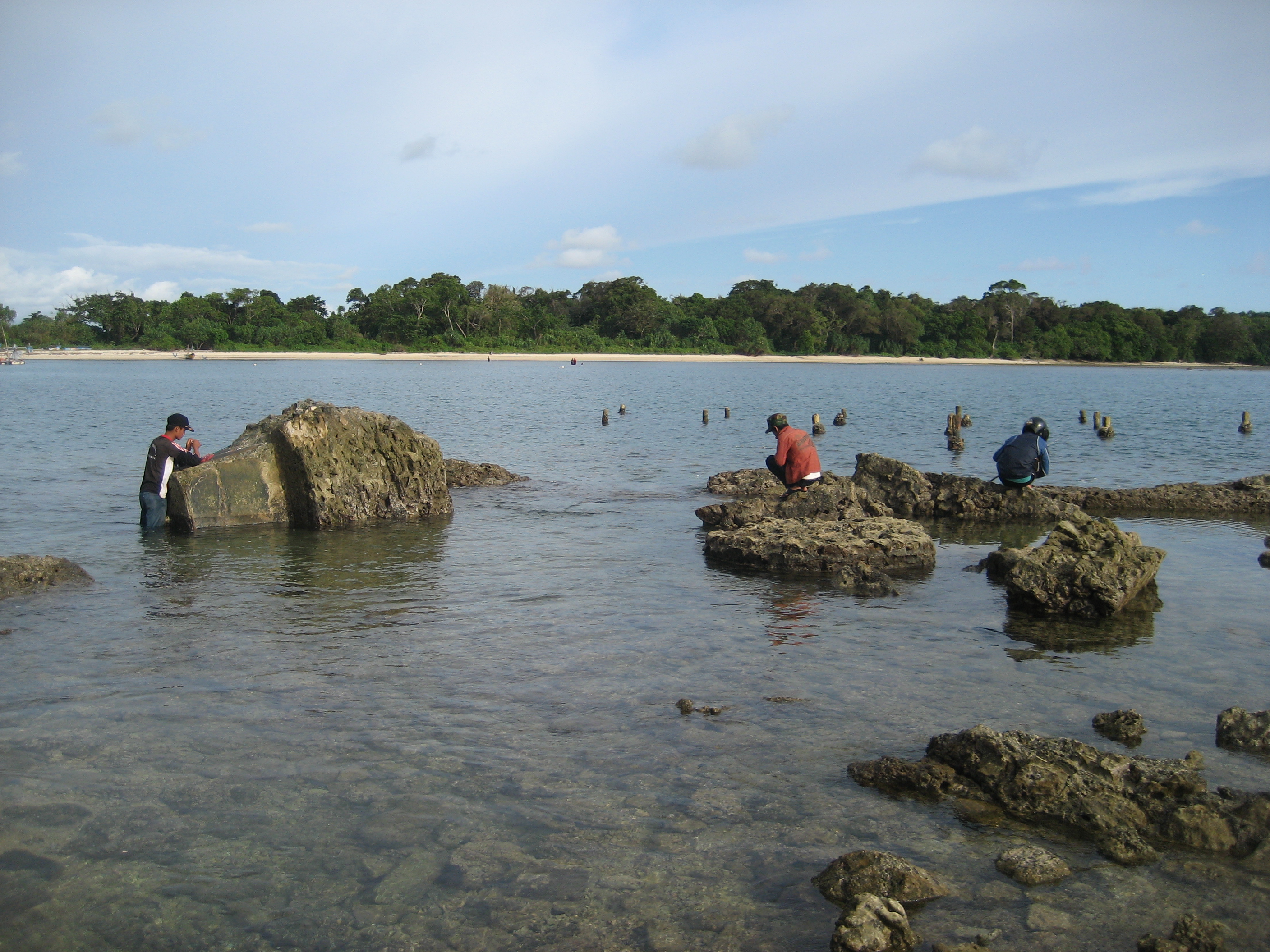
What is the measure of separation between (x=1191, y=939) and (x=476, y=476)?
1645cm

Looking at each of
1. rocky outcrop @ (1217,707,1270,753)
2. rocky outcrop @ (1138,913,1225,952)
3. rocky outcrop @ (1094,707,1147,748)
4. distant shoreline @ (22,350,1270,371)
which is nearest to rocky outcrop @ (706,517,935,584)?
rocky outcrop @ (1094,707,1147,748)

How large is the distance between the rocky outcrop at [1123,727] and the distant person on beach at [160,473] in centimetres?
1195

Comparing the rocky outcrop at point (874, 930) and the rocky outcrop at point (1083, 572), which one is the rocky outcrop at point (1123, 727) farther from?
the rocky outcrop at point (1083, 572)

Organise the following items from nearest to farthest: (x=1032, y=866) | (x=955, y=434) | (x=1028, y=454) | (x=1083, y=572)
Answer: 1. (x=1032, y=866)
2. (x=1083, y=572)
3. (x=1028, y=454)
4. (x=955, y=434)

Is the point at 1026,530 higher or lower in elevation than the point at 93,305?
lower

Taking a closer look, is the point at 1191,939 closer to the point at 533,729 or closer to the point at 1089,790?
the point at 1089,790

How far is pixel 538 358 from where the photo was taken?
106438mm

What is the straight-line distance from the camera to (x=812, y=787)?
5391 millimetres

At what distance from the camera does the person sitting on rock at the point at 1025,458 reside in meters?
14.5

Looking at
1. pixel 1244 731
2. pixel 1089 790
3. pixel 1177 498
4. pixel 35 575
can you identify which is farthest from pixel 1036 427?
pixel 35 575

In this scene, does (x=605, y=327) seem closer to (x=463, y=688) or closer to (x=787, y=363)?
(x=787, y=363)

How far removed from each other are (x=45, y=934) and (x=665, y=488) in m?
15.5

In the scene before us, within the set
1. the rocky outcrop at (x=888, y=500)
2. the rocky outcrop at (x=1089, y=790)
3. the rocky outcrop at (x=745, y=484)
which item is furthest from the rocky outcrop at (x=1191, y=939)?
the rocky outcrop at (x=745, y=484)

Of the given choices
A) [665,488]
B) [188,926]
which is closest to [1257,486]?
[665,488]
